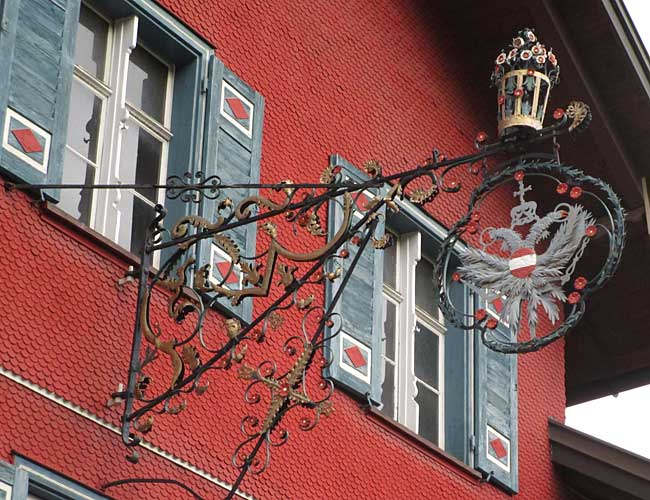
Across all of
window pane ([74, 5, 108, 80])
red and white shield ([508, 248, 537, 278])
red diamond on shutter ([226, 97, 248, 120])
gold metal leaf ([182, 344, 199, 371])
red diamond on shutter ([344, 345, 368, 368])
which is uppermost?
red diamond on shutter ([226, 97, 248, 120])

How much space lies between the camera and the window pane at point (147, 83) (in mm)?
10133

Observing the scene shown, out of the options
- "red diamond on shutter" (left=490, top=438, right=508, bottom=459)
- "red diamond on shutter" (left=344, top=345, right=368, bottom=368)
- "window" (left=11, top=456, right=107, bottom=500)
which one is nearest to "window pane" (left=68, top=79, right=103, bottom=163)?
"window" (left=11, top=456, right=107, bottom=500)

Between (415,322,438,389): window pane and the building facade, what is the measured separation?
0.02m

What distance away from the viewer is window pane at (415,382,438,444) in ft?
39.1

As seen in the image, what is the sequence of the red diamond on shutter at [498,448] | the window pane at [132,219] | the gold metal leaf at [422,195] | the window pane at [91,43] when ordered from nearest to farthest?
the gold metal leaf at [422,195] → the window pane at [132,219] → the window pane at [91,43] → the red diamond on shutter at [498,448]

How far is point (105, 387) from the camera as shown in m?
8.93

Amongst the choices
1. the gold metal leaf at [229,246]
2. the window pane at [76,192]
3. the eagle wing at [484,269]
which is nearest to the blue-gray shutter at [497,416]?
the eagle wing at [484,269]

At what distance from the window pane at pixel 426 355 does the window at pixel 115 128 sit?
8.78ft

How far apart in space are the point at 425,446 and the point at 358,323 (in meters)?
0.90

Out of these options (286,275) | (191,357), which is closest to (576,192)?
(286,275)

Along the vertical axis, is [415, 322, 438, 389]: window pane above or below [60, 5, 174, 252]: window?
above

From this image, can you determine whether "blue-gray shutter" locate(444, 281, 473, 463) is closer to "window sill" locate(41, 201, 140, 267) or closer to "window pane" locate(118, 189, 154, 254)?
"window pane" locate(118, 189, 154, 254)

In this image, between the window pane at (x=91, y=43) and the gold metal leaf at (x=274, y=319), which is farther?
the window pane at (x=91, y=43)

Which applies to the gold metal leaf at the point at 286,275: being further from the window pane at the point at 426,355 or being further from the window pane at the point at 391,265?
the window pane at the point at 426,355
